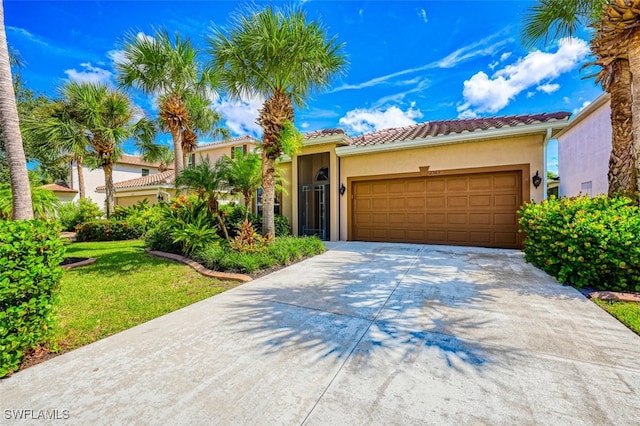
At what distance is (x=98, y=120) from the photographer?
1277 centimetres

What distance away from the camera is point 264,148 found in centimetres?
820

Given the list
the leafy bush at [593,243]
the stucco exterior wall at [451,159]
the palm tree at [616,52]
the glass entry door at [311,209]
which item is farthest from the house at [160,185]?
the leafy bush at [593,243]

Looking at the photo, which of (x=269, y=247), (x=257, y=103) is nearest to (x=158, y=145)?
(x=257, y=103)

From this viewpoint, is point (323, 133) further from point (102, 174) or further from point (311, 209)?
point (102, 174)

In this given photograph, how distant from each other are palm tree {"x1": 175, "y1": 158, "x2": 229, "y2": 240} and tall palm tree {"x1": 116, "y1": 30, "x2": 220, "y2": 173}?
3985 mm

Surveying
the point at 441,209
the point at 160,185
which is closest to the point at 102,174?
the point at 160,185

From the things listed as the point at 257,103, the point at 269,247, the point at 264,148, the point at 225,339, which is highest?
the point at 257,103

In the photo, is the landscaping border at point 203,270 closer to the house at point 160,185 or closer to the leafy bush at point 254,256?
the leafy bush at point 254,256

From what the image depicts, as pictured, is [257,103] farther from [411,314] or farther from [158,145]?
[158,145]

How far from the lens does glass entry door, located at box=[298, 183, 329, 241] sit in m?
12.2

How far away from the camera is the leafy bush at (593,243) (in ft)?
14.2

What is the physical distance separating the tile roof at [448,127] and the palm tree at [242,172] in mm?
4340

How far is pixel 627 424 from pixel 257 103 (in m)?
9.31

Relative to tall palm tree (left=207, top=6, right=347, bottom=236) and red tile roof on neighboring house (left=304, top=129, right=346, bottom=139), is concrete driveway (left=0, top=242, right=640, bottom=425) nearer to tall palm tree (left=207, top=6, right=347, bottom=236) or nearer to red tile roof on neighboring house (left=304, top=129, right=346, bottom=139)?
tall palm tree (left=207, top=6, right=347, bottom=236)
